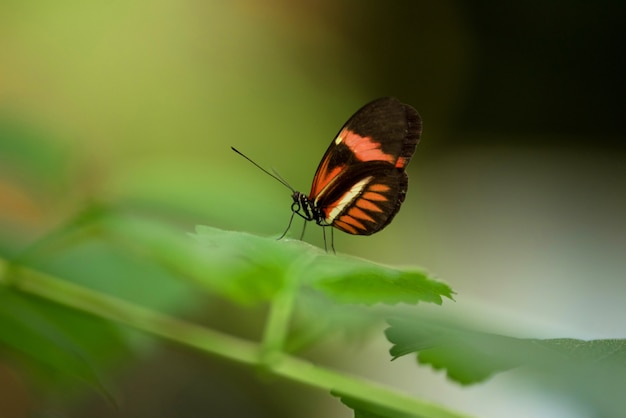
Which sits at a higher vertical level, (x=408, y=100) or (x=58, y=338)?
(x=408, y=100)

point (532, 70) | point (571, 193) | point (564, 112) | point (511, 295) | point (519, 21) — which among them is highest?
point (519, 21)

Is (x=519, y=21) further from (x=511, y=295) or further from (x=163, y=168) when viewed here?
(x=163, y=168)

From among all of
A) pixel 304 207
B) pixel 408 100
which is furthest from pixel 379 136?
pixel 408 100

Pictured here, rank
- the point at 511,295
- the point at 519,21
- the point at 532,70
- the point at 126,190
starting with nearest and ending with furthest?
the point at 126,190 < the point at 511,295 < the point at 532,70 < the point at 519,21

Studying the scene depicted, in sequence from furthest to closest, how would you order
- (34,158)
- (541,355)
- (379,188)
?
(34,158) → (379,188) → (541,355)

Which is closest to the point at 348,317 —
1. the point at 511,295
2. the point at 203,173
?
the point at 203,173

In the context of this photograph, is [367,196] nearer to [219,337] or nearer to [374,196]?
[374,196]

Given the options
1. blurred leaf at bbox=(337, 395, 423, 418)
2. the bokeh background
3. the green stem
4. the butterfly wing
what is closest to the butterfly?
the butterfly wing
